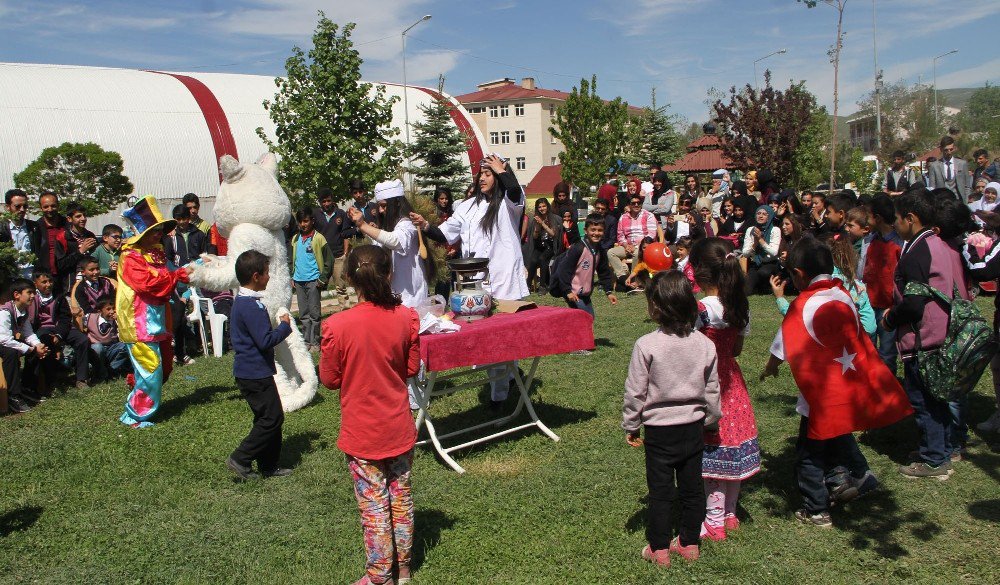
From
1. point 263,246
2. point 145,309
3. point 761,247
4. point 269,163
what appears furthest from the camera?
point 761,247

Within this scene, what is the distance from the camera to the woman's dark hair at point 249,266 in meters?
5.23

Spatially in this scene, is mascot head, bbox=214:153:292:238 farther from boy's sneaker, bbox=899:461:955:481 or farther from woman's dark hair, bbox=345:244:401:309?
boy's sneaker, bbox=899:461:955:481

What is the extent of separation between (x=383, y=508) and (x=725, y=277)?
2209 mm

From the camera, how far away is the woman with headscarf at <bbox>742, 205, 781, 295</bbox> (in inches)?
456

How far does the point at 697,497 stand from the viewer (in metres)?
3.86

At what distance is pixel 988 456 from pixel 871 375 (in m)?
1.86

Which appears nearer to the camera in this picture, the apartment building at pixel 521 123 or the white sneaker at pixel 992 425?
the white sneaker at pixel 992 425

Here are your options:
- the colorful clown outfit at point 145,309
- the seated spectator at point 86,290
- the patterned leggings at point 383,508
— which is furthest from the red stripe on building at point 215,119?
the patterned leggings at point 383,508

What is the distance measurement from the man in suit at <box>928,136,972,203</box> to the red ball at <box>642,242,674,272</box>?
5450mm

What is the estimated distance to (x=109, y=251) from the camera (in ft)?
32.6

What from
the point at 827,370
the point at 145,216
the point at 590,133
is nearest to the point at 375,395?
the point at 827,370

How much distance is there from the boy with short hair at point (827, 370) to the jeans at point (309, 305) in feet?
23.6

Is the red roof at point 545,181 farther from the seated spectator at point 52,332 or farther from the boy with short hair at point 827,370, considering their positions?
the boy with short hair at point 827,370

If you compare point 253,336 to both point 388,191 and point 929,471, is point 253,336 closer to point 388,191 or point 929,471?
point 388,191
